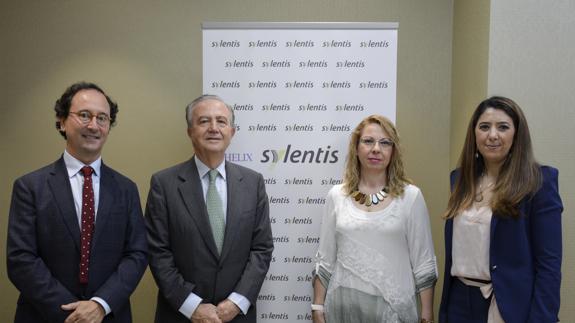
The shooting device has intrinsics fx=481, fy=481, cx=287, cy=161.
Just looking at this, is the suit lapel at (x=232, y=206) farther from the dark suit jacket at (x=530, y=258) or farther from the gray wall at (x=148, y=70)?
the dark suit jacket at (x=530, y=258)

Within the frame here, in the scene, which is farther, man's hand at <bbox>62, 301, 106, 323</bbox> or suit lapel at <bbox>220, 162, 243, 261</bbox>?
suit lapel at <bbox>220, 162, 243, 261</bbox>

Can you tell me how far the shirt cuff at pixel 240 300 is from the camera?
7.70ft

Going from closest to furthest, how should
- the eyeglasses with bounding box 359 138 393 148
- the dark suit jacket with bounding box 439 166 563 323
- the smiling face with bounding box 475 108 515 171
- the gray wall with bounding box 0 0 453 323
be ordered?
the dark suit jacket with bounding box 439 166 563 323, the smiling face with bounding box 475 108 515 171, the eyeglasses with bounding box 359 138 393 148, the gray wall with bounding box 0 0 453 323

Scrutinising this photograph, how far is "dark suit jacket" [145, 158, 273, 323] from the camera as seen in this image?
7.70 feet

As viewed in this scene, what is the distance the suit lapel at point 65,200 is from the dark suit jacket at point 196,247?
1.26 ft

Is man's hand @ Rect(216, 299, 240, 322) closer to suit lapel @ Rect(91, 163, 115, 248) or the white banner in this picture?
the white banner

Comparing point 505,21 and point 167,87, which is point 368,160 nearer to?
point 505,21

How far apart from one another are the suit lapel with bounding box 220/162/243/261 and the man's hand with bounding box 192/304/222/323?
0.24 metres

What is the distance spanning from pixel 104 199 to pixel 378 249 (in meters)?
1.32

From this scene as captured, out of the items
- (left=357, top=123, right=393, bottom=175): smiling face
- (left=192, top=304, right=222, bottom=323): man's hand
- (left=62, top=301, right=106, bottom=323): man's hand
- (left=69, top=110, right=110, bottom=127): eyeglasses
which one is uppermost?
(left=69, top=110, right=110, bottom=127): eyeglasses

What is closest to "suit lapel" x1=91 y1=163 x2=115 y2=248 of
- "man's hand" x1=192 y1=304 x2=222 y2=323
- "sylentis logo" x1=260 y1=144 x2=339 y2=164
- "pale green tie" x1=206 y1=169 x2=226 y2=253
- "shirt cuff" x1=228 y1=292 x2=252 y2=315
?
"pale green tie" x1=206 y1=169 x2=226 y2=253

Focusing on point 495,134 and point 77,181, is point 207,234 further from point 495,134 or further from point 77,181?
point 495,134

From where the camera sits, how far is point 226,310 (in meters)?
2.32

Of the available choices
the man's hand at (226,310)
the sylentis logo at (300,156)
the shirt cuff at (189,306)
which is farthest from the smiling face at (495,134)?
the shirt cuff at (189,306)
